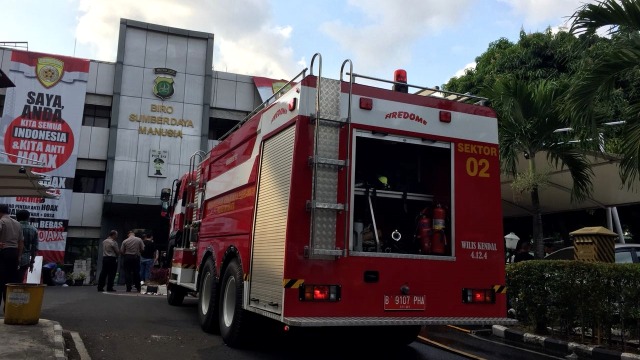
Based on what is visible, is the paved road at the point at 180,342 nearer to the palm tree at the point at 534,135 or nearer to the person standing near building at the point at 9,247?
the person standing near building at the point at 9,247

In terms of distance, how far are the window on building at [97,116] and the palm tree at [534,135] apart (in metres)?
22.4

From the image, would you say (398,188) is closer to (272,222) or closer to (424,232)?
(424,232)

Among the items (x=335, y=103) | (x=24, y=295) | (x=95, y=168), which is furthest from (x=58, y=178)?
(x=335, y=103)

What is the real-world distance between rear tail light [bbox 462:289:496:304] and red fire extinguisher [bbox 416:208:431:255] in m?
0.65

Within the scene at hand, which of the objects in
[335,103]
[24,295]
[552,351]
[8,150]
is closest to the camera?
[335,103]

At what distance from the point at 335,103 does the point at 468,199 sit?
6.57 ft

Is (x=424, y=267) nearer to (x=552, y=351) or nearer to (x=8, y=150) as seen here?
(x=552, y=351)

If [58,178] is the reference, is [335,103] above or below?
below

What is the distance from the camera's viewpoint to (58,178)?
25.5 metres

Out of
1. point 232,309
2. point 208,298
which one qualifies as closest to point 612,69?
point 232,309

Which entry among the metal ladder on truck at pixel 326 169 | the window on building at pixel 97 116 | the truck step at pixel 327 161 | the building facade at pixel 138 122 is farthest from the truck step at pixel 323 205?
the window on building at pixel 97 116

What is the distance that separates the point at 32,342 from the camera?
615cm

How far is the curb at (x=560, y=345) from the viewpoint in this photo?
7.22 meters

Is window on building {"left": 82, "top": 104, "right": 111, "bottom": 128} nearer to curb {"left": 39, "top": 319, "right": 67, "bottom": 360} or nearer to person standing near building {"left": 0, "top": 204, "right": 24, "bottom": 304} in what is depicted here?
person standing near building {"left": 0, "top": 204, "right": 24, "bottom": 304}
